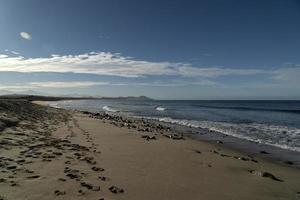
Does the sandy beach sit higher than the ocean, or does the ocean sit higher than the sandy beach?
the sandy beach

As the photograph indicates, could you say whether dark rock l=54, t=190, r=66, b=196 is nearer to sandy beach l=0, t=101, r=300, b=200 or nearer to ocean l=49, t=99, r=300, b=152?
sandy beach l=0, t=101, r=300, b=200

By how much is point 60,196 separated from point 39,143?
21.1ft

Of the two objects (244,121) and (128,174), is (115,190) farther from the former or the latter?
(244,121)

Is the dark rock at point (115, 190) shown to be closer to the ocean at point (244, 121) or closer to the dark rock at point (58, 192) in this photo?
the dark rock at point (58, 192)

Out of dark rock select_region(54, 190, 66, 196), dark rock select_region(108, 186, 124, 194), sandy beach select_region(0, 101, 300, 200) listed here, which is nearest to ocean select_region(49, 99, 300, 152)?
sandy beach select_region(0, 101, 300, 200)

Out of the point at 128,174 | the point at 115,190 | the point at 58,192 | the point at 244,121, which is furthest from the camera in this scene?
the point at 244,121

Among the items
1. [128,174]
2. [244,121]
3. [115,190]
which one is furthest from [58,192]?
[244,121]

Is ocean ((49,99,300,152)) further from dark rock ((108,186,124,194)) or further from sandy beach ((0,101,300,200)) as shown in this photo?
dark rock ((108,186,124,194))

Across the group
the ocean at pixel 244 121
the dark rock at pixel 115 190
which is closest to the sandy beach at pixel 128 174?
the dark rock at pixel 115 190

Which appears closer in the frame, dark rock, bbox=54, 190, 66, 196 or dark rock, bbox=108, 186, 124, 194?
dark rock, bbox=54, 190, 66, 196

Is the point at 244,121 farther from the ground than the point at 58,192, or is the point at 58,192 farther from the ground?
the point at 58,192

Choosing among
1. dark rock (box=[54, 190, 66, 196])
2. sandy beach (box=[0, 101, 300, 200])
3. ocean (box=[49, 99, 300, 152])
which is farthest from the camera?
ocean (box=[49, 99, 300, 152])

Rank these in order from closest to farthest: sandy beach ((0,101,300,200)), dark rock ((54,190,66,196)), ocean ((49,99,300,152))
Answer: dark rock ((54,190,66,196)) → sandy beach ((0,101,300,200)) → ocean ((49,99,300,152))

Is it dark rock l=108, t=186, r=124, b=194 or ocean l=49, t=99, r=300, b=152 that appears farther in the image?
ocean l=49, t=99, r=300, b=152
